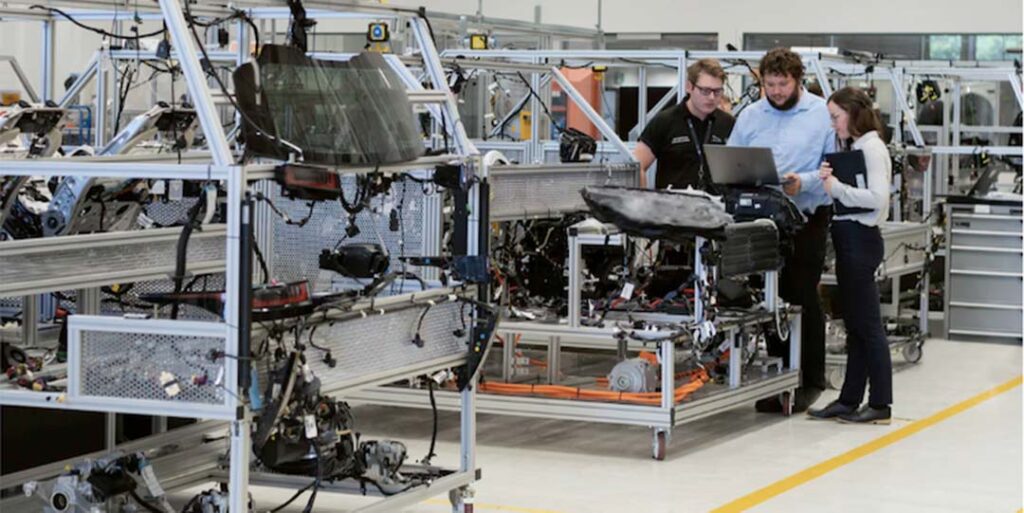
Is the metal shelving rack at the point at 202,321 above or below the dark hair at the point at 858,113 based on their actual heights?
below

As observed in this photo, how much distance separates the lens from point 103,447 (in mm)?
6230

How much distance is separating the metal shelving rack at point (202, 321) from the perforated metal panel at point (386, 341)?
3cm

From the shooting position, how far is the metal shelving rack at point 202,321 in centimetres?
465

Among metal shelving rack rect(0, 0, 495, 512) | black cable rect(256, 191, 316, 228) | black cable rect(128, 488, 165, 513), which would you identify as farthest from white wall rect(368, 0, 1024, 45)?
black cable rect(128, 488, 165, 513)

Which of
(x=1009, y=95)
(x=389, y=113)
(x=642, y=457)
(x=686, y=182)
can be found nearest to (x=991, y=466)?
(x=642, y=457)

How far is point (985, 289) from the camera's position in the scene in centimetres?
1171

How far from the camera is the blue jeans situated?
27.2ft

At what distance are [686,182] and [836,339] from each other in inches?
72.4

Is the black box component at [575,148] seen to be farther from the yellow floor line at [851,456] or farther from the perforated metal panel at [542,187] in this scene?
the yellow floor line at [851,456]

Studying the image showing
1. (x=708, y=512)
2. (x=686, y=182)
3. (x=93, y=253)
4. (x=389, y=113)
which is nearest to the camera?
(x=389, y=113)

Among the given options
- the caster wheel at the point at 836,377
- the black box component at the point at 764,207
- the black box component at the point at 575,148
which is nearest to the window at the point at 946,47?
the caster wheel at the point at 836,377

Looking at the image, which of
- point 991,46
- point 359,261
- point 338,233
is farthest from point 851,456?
point 991,46

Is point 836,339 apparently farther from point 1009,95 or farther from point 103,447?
point 1009,95

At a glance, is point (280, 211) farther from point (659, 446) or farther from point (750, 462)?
point (750, 462)
